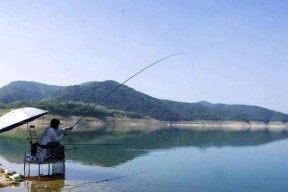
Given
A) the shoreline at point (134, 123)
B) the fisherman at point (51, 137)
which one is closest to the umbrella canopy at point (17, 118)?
the fisherman at point (51, 137)

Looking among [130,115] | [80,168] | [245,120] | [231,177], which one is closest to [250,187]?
[231,177]

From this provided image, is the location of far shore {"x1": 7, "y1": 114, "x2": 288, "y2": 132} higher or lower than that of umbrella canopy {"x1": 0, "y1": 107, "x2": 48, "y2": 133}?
higher

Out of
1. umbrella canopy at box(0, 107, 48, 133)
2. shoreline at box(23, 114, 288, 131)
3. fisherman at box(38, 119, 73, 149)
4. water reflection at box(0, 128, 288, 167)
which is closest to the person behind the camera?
umbrella canopy at box(0, 107, 48, 133)

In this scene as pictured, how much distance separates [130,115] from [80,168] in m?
111

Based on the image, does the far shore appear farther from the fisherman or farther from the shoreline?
the fisherman

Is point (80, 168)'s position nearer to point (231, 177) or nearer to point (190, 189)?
point (190, 189)

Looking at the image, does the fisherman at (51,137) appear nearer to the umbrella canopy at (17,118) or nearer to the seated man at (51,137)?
the seated man at (51,137)

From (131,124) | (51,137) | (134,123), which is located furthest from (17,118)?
(134,123)

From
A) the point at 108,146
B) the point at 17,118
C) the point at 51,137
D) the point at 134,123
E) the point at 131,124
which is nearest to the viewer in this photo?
the point at 17,118

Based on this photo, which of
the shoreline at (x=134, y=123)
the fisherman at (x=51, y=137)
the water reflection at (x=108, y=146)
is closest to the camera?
the fisherman at (x=51, y=137)

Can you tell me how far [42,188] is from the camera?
14.9 m

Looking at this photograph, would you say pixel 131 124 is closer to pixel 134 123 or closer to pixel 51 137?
pixel 134 123

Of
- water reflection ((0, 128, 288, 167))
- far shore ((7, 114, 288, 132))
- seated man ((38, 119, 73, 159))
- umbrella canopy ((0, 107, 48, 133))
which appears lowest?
water reflection ((0, 128, 288, 167))

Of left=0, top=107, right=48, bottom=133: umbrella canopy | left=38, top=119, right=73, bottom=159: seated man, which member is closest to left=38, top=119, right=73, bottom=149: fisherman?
left=38, top=119, right=73, bottom=159: seated man
